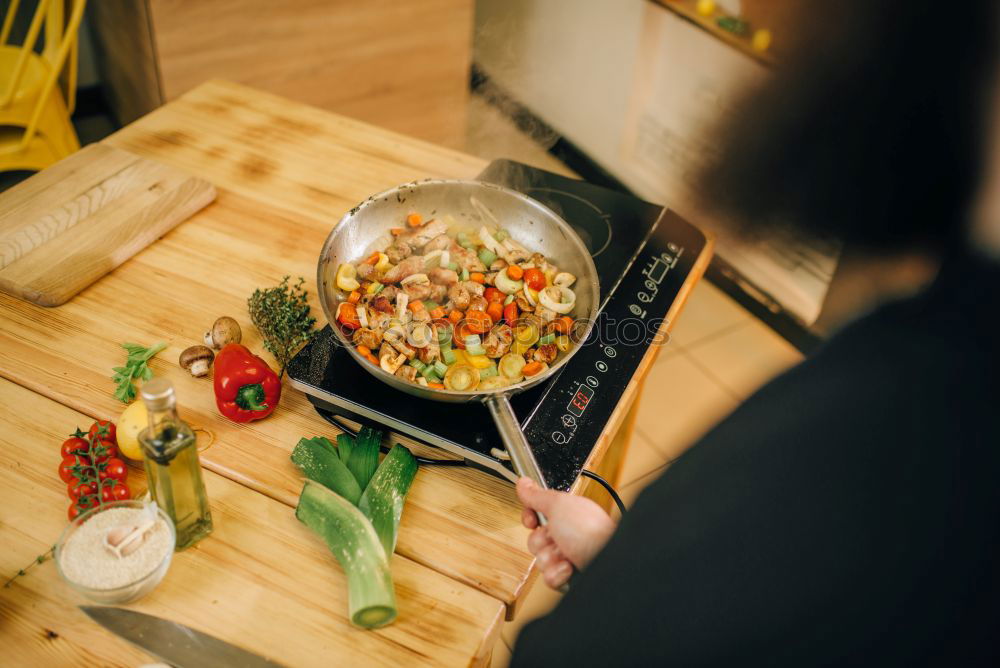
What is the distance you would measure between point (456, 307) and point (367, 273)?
0.55 ft

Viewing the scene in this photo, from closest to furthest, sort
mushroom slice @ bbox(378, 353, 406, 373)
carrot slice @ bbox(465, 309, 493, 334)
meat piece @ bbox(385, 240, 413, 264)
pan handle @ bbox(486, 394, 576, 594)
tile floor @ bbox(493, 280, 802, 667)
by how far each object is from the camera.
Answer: pan handle @ bbox(486, 394, 576, 594) → mushroom slice @ bbox(378, 353, 406, 373) → carrot slice @ bbox(465, 309, 493, 334) → meat piece @ bbox(385, 240, 413, 264) → tile floor @ bbox(493, 280, 802, 667)

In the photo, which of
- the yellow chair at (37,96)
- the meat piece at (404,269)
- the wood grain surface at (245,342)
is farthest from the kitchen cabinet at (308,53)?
the meat piece at (404,269)

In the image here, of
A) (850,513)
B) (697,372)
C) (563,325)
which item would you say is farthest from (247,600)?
(697,372)

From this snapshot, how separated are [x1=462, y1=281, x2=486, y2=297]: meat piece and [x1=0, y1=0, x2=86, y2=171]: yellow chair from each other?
167 cm

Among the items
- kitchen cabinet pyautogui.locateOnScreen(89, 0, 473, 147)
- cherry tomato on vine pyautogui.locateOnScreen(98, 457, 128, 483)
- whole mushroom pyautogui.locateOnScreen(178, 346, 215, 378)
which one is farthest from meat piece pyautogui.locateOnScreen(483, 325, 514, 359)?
kitchen cabinet pyautogui.locateOnScreen(89, 0, 473, 147)

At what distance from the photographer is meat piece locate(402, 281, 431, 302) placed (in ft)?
3.98

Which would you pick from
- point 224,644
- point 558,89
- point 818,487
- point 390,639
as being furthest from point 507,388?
point 558,89

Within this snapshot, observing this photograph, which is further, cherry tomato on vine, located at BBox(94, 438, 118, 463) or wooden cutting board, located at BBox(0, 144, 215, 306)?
wooden cutting board, located at BBox(0, 144, 215, 306)

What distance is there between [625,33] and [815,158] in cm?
304

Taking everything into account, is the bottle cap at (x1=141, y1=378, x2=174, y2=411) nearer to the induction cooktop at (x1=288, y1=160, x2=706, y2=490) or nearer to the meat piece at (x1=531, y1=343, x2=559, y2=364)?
the induction cooktop at (x1=288, y1=160, x2=706, y2=490)

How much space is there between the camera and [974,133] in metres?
0.25

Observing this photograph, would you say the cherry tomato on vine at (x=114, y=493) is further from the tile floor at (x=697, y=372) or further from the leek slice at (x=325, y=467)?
the tile floor at (x=697, y=372)

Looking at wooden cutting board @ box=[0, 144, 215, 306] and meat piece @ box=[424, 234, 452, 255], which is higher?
meat piece @ box=[424, 234, 452, 255]

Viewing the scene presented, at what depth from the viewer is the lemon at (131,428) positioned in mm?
995
